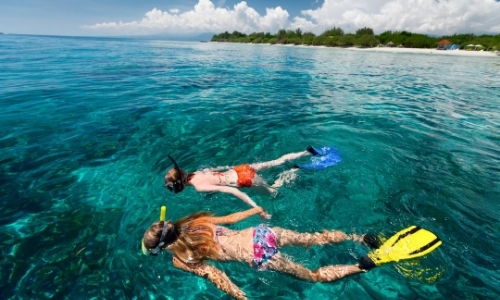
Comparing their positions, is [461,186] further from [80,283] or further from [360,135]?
[80,283]

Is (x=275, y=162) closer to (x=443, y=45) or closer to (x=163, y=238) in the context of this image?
(x=163, y=238)

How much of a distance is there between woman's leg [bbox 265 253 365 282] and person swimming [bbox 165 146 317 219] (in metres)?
0.98

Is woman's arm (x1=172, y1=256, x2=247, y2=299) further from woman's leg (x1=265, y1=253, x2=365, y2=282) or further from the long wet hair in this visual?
woman's leg (x1=265, y1=253, x2=365, y2=282)

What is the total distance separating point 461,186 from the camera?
20.3 feet

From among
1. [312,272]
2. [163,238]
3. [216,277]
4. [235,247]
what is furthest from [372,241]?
[163,238]

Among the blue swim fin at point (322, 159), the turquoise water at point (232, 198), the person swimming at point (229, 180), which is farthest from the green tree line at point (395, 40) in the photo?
the person swimming at point (229, 180)

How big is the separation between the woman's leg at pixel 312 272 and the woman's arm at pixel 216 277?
676 millimetres

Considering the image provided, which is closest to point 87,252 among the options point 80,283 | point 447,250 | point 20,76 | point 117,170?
point 80,283

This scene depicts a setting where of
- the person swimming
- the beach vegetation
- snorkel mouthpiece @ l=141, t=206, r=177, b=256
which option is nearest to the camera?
snorkel mouthpiece @ l=141, t=206, r=177, b=256

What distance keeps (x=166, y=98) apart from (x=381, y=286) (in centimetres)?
1343

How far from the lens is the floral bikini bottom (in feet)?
13.1

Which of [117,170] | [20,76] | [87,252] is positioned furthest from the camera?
[20,76]

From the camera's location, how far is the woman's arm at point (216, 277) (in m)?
3.56

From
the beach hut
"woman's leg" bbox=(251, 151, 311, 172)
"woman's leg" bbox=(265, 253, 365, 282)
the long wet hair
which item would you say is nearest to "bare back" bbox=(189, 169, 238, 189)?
"woman's leg" bbox=(251, 151, 311, 172)
